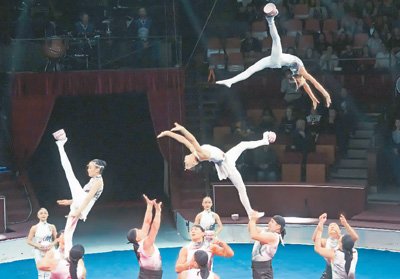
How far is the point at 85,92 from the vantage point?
1465cm

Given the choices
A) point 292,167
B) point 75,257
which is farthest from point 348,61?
point 75,257

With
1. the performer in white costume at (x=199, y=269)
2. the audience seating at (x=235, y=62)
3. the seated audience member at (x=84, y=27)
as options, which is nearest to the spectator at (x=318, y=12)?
the audience seating at (x=235, y=62)

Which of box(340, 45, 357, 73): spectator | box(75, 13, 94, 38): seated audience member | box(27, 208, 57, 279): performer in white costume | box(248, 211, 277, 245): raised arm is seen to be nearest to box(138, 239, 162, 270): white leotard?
box(248, 211, 277, 245): raised arm

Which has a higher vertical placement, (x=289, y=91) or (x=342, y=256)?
(x=289, y=91)

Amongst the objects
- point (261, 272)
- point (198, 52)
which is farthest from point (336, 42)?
point (261, 272)

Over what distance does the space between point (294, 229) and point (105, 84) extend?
4110 millimetres

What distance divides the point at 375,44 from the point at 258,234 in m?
8.49

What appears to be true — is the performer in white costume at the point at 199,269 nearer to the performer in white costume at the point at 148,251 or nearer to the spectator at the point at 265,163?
the performer in white costume at the point at 148,251

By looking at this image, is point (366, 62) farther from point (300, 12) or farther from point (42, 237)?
point (42, 237)

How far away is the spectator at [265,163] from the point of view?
1524 cm

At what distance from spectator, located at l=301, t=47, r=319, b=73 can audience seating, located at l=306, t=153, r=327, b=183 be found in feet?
5.54

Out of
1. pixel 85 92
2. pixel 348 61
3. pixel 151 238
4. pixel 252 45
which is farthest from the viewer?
pixel 252 45

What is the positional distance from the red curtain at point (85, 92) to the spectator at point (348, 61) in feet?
11.0

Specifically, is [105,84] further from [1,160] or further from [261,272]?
[261,272]
